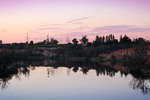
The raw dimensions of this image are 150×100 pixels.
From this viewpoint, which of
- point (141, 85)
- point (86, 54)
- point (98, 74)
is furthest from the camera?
point (86, 54)

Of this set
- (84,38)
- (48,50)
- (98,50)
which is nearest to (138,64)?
(98,50)

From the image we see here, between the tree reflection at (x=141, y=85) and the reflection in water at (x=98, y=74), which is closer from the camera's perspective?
the tree reflection at (x=141, y=85)

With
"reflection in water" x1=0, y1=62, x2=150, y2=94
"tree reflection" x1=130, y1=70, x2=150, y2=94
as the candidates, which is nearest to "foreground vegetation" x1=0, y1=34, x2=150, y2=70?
"reflection in water" x1=0, y1=62, x2=150, y2=94

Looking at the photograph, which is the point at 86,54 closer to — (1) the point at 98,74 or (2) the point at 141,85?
(1) the point at 98,74

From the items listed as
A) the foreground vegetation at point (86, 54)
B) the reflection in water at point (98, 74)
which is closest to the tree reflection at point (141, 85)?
the reflection in water at point (98, 74)

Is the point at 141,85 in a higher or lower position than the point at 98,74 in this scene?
higher

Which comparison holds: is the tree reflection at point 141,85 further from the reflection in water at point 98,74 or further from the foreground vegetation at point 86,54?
the foreground vegetation at point 86,54

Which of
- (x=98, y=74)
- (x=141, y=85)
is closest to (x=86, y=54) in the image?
(x=98, y=74)

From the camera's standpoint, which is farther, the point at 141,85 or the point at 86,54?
the point at 86,54

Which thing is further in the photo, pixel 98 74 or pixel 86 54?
pixel 86 54

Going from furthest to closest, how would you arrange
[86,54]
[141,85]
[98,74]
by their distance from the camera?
[86,54] → [98,74] → [141,85]

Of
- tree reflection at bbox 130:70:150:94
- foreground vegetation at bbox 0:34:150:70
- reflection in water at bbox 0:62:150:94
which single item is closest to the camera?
tree reflection at bbox 130:70:150:94

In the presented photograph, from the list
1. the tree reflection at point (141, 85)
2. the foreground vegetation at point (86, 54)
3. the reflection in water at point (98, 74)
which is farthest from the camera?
the foreground vegetation at point (86, 54)

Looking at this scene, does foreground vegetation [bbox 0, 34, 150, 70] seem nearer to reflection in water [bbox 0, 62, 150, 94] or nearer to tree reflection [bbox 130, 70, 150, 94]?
reflection in water [bbox 0, 62, 150, 94]
